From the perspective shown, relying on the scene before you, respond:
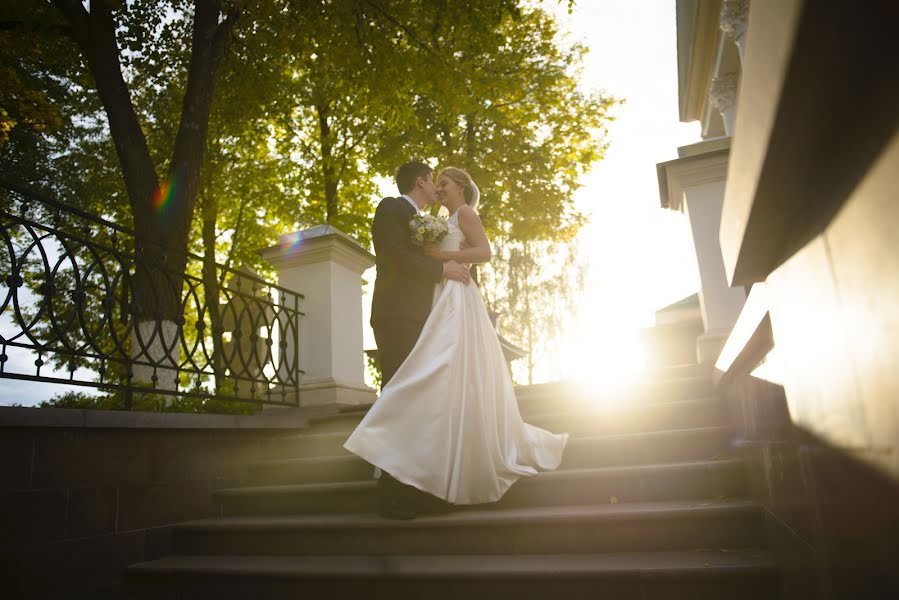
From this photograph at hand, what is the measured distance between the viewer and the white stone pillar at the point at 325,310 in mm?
6539

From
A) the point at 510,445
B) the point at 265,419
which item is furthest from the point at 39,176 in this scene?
the point at 510,445

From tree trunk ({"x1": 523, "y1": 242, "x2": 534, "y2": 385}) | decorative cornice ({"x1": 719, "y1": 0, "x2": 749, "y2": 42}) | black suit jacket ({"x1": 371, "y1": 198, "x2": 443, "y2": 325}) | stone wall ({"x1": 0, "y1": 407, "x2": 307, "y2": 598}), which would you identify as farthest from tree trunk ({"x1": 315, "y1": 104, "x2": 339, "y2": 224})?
tree trunk ({"x1": 523, "y1": 242, "x2": 534, "y2": 385})

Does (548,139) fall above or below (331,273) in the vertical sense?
above

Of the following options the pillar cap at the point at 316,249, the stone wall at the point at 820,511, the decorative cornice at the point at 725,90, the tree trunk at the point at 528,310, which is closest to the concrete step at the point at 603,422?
the stone wall at the point at 820,511

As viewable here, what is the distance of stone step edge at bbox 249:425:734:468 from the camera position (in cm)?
402

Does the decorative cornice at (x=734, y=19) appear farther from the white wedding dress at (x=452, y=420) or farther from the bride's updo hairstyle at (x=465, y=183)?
the white wedding dress at (x=452, y=420)

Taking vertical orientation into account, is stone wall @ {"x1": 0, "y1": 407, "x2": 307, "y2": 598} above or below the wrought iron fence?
below

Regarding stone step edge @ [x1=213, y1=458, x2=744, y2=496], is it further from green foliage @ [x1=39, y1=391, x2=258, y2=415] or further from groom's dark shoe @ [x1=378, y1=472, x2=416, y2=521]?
green foliage @ [x1=39, y1=391, x2=258, y2=415]

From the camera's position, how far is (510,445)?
13.3 feet

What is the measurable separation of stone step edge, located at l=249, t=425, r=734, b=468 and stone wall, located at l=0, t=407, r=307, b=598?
0.49 meters

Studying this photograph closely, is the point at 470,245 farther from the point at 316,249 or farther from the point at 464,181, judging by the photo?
the point at 316,249

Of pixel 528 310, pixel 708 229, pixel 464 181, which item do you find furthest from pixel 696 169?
pixel 528 310

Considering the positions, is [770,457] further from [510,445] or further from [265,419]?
[265,419]

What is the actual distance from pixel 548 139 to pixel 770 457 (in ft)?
45.4
